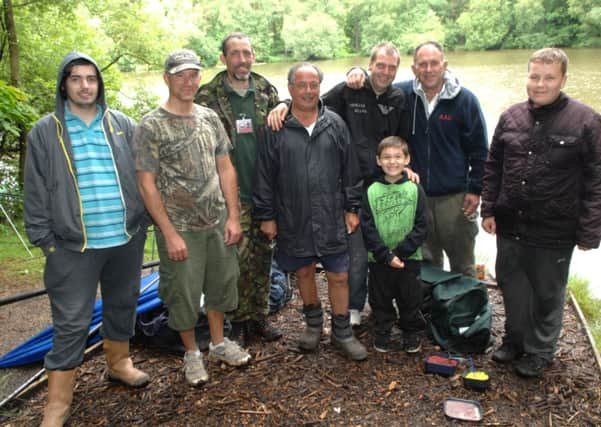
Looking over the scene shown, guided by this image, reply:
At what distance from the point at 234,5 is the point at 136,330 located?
30.4 meters

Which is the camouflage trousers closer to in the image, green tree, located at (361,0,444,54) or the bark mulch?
the bark mulch

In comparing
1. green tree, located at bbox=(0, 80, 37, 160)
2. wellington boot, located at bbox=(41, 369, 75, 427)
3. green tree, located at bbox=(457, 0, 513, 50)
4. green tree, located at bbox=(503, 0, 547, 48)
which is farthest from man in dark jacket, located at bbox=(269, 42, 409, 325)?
green tree, located at bbox=(503, 0, 547, 48)

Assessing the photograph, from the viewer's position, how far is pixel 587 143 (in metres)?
2.66

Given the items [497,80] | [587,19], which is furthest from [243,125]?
[587,19]

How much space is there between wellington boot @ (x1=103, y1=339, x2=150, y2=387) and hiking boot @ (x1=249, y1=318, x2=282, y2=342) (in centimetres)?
86

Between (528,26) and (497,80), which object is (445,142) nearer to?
(497,80)

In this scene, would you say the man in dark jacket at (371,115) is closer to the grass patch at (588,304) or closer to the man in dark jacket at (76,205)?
the man in dark jacket at (76,205)

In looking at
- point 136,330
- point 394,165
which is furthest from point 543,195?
point 136,330

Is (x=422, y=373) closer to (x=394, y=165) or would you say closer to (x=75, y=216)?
(x=394, y=165)

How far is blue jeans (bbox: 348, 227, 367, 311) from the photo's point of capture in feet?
11.7

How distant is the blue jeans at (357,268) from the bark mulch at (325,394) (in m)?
0.50

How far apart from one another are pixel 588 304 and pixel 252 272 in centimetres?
354

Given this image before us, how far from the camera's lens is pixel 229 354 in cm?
324

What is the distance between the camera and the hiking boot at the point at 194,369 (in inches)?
120
